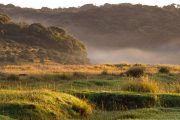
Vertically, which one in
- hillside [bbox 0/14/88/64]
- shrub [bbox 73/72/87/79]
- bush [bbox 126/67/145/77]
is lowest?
shrub [bbox 73/72/87/79]

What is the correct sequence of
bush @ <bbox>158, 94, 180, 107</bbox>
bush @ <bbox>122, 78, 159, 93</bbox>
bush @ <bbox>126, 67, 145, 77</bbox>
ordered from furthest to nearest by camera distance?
1. bush @ <bbox>126, 67, 145, 77</bbox>
2. bush @ <bbox>122, 78, 159, 93</bbox>
3. bush @ <bbox>158, 94, 180, 107</bbox>

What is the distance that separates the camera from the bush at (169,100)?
66.2ft

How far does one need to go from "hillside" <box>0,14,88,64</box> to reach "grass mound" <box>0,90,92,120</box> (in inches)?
1968

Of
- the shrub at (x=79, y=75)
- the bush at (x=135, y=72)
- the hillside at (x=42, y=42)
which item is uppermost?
the hillside at (x=42, y=42)

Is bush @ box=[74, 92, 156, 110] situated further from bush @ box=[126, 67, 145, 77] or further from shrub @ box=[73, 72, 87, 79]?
bush @ box=[126, 67, 145, 77]

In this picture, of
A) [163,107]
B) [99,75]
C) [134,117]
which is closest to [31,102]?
[134,117]

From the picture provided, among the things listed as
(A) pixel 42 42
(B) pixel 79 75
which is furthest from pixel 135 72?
(A) pixel 42 42

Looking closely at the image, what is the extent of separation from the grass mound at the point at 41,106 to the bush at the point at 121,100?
4.65 feet

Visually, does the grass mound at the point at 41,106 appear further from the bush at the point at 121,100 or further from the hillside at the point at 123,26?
the hillside at the point at 123,26

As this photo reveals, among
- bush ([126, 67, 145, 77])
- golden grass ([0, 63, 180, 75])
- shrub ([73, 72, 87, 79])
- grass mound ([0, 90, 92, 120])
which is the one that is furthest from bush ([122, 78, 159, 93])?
golden grass ([0, 63, 180, 75])

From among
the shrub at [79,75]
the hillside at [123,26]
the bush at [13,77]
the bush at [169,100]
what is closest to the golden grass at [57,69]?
Answer: the shrub at [79,75]

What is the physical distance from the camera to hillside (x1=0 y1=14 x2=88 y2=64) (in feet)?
232

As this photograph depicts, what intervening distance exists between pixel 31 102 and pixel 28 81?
Result: 16376mm

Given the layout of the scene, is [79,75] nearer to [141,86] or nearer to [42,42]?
[141,86]
